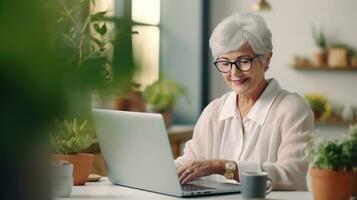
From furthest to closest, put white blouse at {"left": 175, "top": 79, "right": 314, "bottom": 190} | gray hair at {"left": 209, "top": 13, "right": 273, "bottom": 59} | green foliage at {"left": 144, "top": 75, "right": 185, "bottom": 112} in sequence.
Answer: green foliage at {"left": 144, "top": 75, "right": 185, "bottom": 112} < gray hair at {"left": 209, "top": 13, "right": 273, "bottom": 59} < white blouse at {"left": 175, "top": 79, "right": 314, "bottom": 190}

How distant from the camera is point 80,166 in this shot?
2.19m

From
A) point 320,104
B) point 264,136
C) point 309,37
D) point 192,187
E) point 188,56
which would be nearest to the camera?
point 192,187

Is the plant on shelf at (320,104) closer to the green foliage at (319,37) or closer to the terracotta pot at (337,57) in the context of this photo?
the terracotta pot at (337,57)

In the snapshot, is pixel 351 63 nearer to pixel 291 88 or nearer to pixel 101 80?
pixel 291 88

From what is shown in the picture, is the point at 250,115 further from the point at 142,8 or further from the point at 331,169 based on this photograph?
the point at 142,8

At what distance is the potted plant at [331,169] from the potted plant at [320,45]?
3918 mm

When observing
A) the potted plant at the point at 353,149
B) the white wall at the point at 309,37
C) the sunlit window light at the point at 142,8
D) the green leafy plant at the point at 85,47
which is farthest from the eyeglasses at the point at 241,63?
the white wall at the point at 309,37

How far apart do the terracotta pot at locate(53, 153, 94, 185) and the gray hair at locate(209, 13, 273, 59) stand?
73 centimetres

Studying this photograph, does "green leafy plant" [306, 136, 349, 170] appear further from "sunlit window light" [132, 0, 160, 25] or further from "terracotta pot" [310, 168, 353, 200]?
"sunlit window light" [132, 0, 160, 25]

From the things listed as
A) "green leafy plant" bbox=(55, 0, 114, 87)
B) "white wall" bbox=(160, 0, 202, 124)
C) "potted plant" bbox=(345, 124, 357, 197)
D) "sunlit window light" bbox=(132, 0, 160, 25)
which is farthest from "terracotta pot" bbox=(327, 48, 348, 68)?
"green leafy plant" bbox=(55, 0, 114, 87)

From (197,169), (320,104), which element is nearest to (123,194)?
(197,169)

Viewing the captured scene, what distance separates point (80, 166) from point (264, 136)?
73 cm

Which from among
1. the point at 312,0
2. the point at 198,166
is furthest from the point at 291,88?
the point at 198,166

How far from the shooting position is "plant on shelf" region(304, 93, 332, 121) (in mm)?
5488
